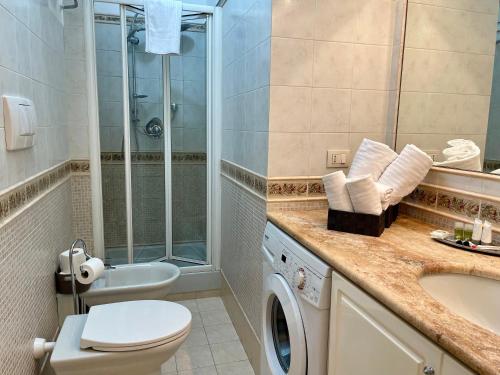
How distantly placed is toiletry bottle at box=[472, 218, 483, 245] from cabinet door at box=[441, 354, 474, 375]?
2.31 ft

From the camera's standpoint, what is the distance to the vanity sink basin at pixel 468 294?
1.08 m

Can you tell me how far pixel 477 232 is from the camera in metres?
1.31

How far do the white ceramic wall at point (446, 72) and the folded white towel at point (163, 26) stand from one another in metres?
1.38

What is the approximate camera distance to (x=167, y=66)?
2.62 meters

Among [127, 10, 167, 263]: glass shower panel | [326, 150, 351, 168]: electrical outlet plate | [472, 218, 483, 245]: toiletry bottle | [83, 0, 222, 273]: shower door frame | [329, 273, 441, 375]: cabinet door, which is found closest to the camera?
[329, 273, 441, 375]: cabinet door

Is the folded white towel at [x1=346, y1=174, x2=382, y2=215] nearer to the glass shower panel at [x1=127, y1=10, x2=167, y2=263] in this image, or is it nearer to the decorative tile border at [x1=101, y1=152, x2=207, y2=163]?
the decorative tile border at [x1=101, y1=152, x2=207, y2=163]

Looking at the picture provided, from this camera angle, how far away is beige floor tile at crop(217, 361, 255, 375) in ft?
6.65

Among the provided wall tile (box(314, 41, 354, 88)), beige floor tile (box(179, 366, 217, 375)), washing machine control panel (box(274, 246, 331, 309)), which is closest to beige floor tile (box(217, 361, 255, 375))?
beige floor tile (box(179, 366, 217, 375))

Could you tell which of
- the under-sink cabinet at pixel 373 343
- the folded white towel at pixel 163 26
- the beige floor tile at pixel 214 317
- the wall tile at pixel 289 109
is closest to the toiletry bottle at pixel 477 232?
the under-sink cabinet at pixel 373 343

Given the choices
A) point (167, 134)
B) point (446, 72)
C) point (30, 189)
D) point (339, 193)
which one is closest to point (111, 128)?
point (167, 134)

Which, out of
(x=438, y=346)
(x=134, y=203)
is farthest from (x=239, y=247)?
(x=438, y=346)

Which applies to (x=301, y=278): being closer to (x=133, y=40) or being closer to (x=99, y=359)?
(x=99, y=359)

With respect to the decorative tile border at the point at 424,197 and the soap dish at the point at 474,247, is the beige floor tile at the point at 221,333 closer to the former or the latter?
the decorative tile border at the point at 424,197

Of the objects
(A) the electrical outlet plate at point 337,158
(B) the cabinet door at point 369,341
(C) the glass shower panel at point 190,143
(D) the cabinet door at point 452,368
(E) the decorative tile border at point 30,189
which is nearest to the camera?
(D) the cabinet door at point 452,368
